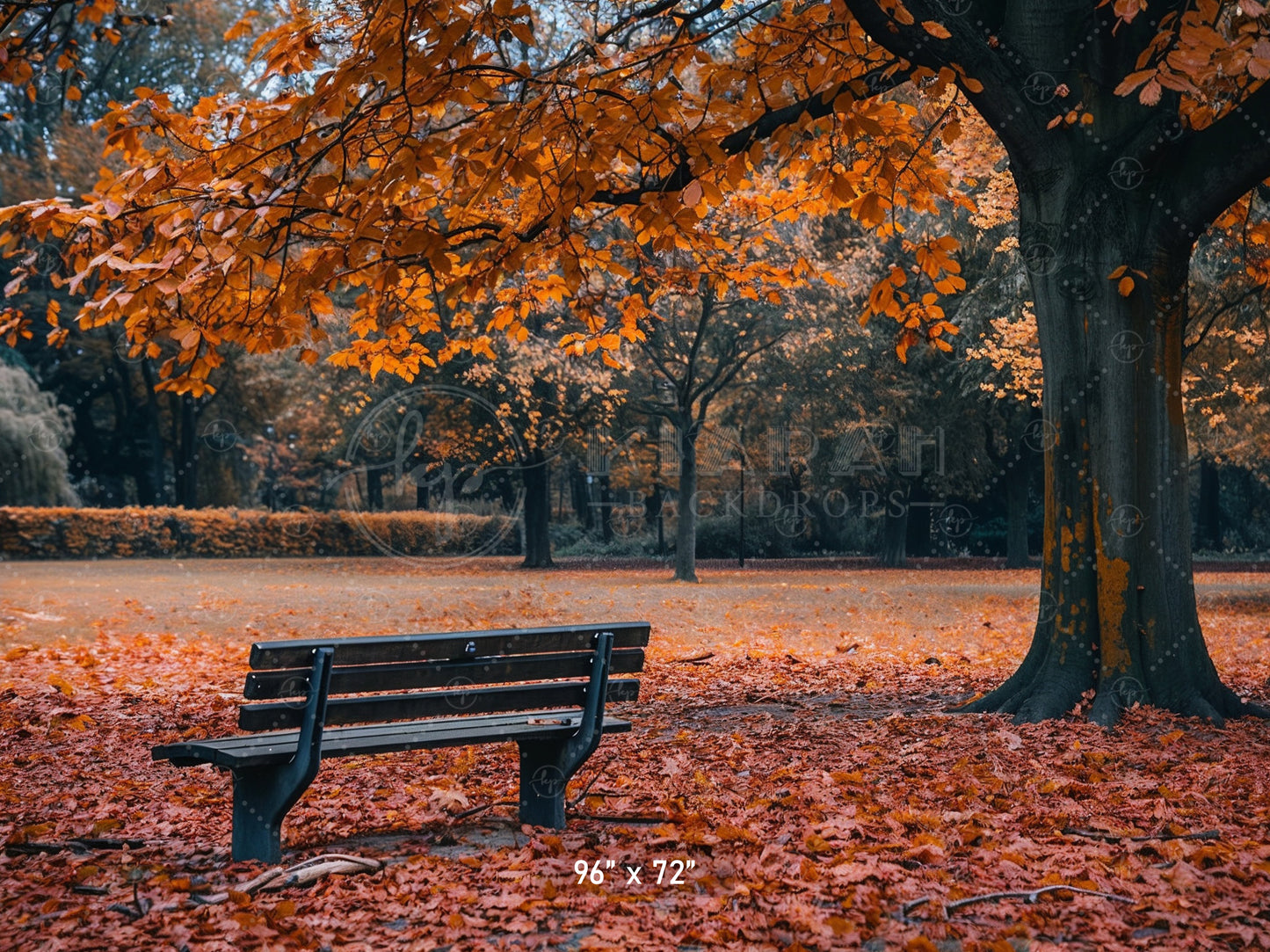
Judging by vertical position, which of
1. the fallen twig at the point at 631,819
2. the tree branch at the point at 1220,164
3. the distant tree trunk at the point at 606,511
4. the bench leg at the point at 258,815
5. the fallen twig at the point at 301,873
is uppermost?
the tree branch at the point at 1220,164

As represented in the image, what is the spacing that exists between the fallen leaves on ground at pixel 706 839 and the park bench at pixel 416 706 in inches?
10.7

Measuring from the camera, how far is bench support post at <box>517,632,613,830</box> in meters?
4.80

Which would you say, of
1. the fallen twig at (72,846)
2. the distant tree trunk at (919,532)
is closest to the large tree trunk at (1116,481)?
the fallen twig at (72,846)

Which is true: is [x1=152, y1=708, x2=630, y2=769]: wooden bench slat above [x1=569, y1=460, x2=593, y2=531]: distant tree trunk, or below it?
below

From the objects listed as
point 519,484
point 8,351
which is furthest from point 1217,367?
point 8,351

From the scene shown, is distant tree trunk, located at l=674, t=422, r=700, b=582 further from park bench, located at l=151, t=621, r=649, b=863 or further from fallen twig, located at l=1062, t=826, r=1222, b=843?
fallen twig, located at l=1062, t=826, r=1222, b=843

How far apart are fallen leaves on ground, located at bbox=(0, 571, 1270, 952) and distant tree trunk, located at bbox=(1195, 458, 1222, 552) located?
36508 mm

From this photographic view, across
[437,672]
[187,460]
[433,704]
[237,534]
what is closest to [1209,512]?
[237,534]

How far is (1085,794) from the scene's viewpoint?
5.08 meters

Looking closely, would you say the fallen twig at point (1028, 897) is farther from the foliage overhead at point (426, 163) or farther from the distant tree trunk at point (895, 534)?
the distant tree trunk at point (895, 534)

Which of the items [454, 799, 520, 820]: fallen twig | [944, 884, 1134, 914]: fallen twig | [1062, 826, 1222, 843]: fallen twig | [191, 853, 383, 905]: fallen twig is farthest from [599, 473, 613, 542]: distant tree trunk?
[944, 884, 1134, 914]: fallen twig

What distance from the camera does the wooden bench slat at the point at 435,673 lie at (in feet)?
13.4

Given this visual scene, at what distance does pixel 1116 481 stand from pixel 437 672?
437 cm

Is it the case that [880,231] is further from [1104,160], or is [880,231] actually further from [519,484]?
[519,484]
